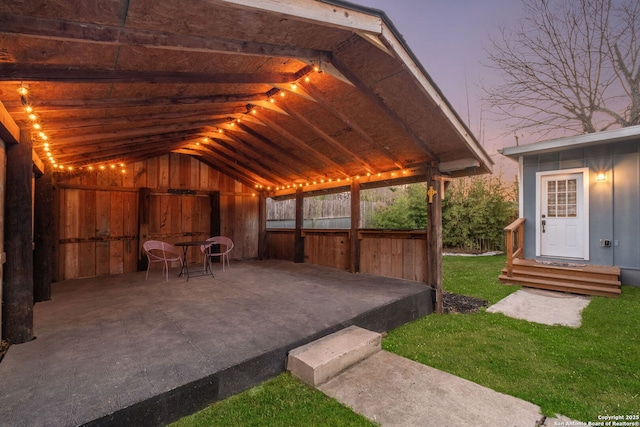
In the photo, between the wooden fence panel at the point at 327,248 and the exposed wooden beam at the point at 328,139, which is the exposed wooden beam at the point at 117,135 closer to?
the exposed wooden beam at the point at 328,139

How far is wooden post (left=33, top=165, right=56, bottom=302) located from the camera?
3711 mm

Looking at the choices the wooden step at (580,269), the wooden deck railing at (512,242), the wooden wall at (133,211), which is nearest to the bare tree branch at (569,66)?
the wooden deck railing at (512,242)

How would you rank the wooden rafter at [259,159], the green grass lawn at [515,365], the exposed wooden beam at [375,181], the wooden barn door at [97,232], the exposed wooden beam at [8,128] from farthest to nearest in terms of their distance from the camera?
the wooden rafter at [259,159] → the wooden barn door at [97,232] → the exposed wooden beam at [375,181] → the exposed wooden beam at [8,128] → the green grass lawn at [515,365]

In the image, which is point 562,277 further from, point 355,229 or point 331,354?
point 331,354

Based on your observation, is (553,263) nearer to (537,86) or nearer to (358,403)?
(358,403)

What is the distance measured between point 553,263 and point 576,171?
78.7 inches

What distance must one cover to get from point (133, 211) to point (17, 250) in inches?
156

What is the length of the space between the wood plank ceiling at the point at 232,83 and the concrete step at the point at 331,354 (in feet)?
8.13

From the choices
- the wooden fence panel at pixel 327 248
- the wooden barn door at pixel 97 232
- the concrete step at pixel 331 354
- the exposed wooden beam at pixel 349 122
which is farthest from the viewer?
the wooden fence panel at pixel 327 248

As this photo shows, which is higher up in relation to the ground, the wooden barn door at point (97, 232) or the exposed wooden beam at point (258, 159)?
the exposed wooden beam at point (258, 159)

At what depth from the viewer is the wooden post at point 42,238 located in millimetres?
3711

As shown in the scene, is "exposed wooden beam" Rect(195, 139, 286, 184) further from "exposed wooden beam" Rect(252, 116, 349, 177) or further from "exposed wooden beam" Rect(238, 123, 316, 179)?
"exposed wooden beam" Rect(252, 116, 349, 177)

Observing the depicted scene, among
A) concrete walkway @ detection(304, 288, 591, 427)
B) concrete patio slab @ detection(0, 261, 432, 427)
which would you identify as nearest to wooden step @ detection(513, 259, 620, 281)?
concrete patio slab @ detection(0, 261, 432, 427)

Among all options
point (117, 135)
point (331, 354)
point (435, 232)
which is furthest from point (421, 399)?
point (117, 135)
